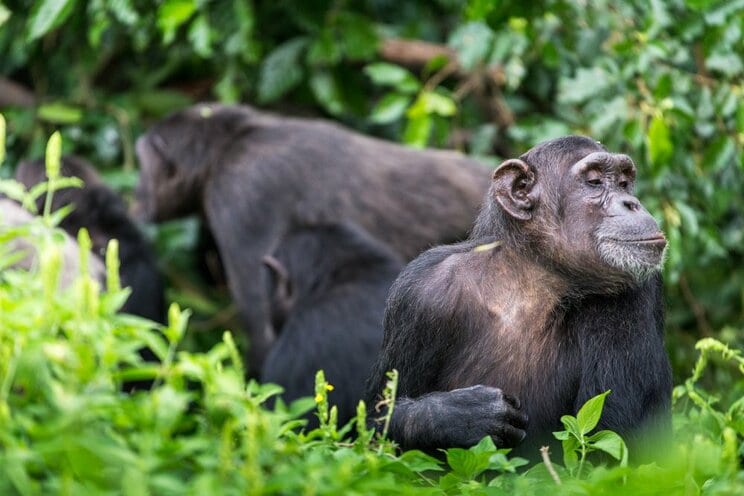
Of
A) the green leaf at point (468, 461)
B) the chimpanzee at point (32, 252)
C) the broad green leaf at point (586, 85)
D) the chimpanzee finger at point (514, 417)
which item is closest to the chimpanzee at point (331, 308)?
the chimpanzee at point (32, 252)

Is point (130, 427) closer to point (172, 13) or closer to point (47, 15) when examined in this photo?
point (47, 15)

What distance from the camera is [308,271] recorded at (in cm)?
570

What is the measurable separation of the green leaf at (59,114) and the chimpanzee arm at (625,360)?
5335mm

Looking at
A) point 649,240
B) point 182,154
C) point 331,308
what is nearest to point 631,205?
point 649,240

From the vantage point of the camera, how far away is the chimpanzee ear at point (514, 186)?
12.8 feet

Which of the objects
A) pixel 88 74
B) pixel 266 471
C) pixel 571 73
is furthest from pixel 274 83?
pixel 266 471

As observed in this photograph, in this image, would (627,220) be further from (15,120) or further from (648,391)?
(15,120)

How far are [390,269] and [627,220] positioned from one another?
2.09 metres

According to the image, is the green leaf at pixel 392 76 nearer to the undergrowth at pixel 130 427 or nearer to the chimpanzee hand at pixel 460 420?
the chimpanzee hand at pixel 460 420

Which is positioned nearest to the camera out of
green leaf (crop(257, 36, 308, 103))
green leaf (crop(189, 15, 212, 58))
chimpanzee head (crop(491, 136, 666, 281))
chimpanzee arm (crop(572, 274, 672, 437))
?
chimpanzee arm (crop(572, 274, 672, 437))

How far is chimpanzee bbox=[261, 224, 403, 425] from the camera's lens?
536 cm

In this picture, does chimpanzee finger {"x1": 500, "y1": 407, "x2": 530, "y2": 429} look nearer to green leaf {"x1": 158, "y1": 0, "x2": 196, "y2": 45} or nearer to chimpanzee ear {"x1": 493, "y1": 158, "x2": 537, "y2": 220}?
chimpanzee ear {"x1": 493, "y1": 158, "x2": 537, "y2": 220}

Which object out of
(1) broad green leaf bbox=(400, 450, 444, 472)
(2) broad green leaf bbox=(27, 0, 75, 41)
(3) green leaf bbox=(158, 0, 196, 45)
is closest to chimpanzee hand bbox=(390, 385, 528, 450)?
(1) broad green leaf bbox=(400, 450, 444, 472)

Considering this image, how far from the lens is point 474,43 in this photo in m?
7.11
